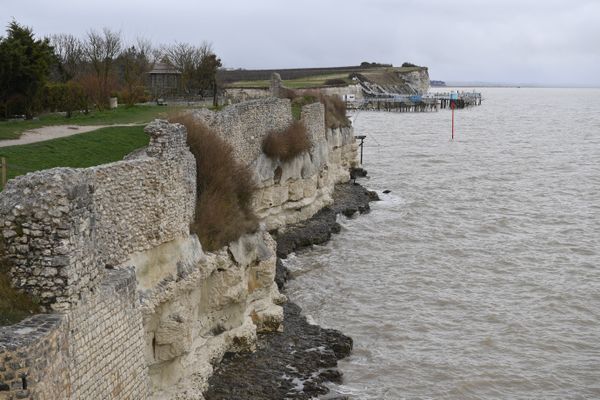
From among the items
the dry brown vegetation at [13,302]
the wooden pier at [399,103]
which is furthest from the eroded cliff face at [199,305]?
the wooden pier at [399,103]

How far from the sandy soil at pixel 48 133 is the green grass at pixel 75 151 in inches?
29.7

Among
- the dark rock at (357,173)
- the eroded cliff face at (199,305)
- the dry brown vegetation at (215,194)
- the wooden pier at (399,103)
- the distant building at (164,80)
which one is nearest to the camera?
the eroded cliff face at (199,305)

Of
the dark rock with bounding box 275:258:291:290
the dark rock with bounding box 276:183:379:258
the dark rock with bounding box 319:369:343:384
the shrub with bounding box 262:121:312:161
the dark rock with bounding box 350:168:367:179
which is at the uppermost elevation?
the shrub with bounding box 262:121:312:161

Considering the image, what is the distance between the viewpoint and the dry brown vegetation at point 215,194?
60.6 ft

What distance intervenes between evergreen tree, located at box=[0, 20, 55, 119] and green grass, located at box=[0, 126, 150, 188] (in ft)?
20.6

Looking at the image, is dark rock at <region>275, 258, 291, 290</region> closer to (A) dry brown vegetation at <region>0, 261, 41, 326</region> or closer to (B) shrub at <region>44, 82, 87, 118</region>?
(B) shrub at <region>44, 82, 87, 118</region>

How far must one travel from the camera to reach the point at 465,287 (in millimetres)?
26484

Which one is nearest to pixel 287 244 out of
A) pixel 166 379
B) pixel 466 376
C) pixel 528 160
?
pixel 466 376

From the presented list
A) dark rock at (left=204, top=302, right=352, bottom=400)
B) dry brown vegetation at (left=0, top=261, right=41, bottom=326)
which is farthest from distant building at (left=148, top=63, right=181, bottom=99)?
dry brown vegetation at (left=0, top=261, right=41, bottom=326)

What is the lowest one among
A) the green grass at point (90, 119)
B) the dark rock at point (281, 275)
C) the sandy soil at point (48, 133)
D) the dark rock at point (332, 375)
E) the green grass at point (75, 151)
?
the dark rock at point (332, 375)

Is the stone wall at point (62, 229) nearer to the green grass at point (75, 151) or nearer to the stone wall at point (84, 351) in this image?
the stone wall at point (84, 351)

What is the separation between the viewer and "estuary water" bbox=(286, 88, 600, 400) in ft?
63.9

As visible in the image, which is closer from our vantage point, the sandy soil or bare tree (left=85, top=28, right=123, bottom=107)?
the sandy soil

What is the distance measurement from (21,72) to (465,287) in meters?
19.3
